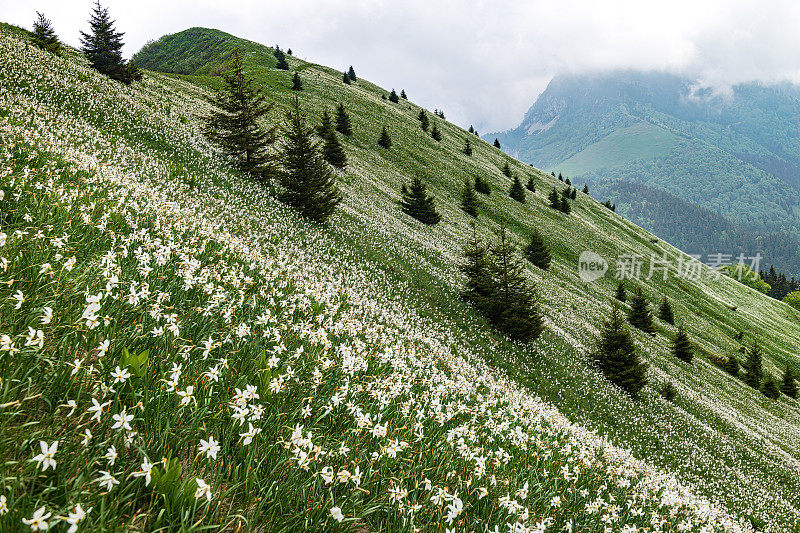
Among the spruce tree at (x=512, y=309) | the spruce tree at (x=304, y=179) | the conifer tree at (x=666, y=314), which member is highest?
the spruce tree at (x=304, y=179)

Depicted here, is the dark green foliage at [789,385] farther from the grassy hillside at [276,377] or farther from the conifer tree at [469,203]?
the conifer tree at [469,203]

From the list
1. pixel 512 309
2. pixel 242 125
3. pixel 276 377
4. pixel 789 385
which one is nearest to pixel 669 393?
pixel 512 309

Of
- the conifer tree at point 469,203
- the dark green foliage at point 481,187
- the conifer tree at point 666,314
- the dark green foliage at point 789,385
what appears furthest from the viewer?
the dark green foliage at point 481,187

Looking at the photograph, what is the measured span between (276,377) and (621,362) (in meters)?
21.8

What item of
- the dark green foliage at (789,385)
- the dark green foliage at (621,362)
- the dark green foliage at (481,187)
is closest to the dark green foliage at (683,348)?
the dark green foliage at (621,362)

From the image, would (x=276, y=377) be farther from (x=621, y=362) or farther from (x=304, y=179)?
(x=621, y=362)

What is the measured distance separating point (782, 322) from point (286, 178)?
101 metres

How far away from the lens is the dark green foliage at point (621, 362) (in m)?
19.5

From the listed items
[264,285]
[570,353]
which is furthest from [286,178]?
[570,353]

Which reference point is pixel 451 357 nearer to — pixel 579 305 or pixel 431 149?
pixel 579 305

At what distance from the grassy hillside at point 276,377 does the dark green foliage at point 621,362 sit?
119 centimetres

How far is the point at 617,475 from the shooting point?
7566 mm

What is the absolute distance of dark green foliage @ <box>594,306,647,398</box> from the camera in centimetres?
1953

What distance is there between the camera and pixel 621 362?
1970cm
